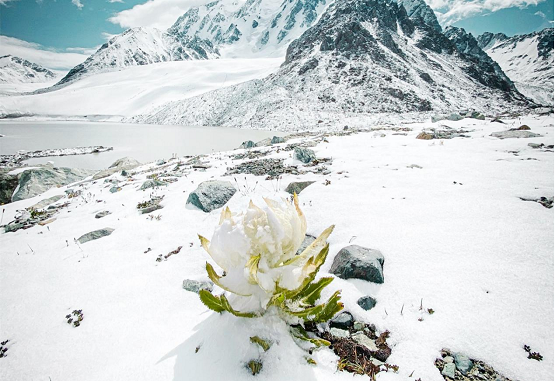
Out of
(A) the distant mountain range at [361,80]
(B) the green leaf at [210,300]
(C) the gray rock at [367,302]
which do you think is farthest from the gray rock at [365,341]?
(A) the distant mountain range at [361,80]

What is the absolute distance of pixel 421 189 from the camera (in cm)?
489

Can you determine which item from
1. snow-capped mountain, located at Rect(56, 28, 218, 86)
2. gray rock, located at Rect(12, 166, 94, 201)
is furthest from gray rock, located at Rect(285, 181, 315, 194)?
snow-capped mountain, located at Rect(56, 28, 218, 86)

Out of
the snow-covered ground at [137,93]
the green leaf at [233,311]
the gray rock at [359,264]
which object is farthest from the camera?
the snow-covered ground at [137,93]

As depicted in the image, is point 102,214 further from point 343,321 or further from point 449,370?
point 449,370

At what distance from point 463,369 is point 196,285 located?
2612mm

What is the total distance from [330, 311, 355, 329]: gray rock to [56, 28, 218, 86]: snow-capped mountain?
16395 centimetres

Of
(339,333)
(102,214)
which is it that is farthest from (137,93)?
(339,333)

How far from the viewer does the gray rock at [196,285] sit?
3.02m

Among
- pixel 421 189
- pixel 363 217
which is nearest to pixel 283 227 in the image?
pixel 363 217

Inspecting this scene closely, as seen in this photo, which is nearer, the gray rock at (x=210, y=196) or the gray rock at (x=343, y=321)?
the gray rock at (x=343, y=321)

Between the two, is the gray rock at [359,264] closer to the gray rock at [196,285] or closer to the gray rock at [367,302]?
the gray rock at [367,302]

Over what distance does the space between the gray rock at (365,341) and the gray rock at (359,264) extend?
0.65 meters

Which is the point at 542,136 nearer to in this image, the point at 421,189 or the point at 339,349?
the point at 421,189

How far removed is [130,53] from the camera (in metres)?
159
